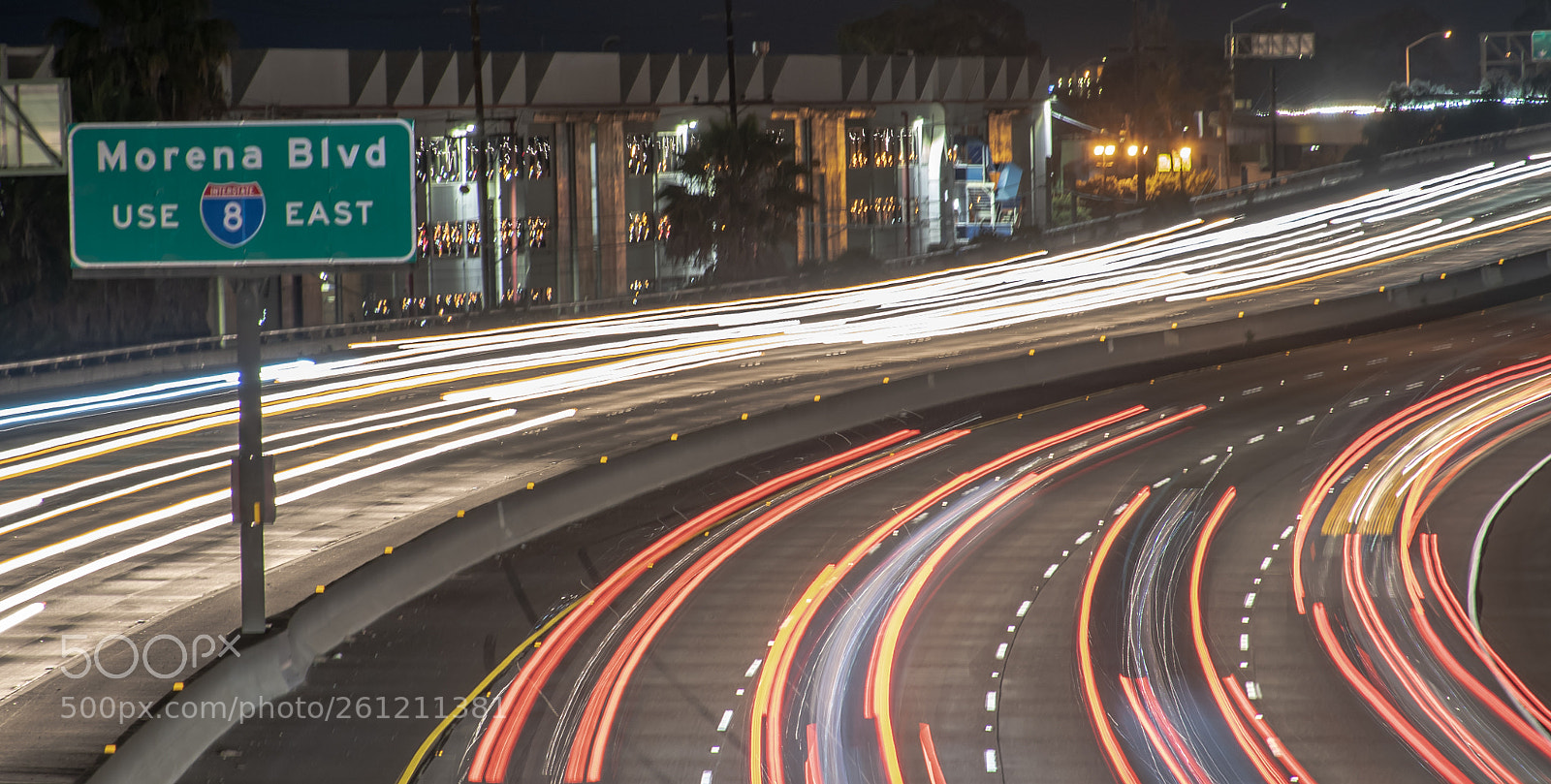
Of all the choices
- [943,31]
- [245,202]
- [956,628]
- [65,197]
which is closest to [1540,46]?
[943,31]

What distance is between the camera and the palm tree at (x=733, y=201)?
56.1 m

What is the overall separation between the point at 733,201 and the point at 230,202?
42.4 m

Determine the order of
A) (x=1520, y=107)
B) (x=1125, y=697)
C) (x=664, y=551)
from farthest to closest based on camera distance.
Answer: (x=1520, y=107) → (x=664, y=551) → (x=1125, y=697)

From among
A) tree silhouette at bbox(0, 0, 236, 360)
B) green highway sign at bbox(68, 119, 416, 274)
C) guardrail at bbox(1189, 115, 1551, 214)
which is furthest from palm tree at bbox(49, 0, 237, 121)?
guardrail at bbox(1189, 115, 1551, 214)

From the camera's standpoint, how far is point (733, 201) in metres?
56.3

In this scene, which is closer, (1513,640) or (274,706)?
(274,706)

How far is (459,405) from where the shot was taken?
31.2 m

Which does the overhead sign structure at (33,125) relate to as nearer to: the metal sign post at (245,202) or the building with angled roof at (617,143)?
the metal sign post at (245,202)

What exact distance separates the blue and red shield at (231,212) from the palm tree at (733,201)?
4161 cm

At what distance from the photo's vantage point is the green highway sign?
47.1 ft

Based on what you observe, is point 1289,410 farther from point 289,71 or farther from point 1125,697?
point 289,71

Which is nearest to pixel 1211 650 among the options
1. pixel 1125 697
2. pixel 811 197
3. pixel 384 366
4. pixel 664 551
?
pixel 1125 697

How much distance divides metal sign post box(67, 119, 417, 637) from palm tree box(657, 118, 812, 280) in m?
41.5

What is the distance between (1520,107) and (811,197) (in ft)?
229
